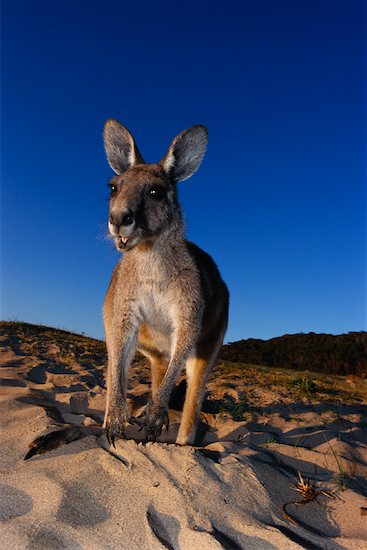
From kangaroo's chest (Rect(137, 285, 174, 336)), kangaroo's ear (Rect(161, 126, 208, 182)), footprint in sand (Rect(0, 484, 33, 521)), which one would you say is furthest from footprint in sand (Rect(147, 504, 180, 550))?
kangaroo's ear (Rect(161, 126, 208, 182))

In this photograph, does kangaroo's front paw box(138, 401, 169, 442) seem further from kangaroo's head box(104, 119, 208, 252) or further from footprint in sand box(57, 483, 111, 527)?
kangaroo's head box(104, 119, 208, 252)

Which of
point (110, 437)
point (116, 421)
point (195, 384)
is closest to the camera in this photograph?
point (110, 437)

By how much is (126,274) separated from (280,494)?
8.00 ft

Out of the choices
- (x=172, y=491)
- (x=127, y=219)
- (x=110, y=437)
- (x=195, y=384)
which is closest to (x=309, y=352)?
(x=195, y=384)

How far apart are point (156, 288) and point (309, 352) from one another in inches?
382

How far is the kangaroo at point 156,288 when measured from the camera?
432 cm

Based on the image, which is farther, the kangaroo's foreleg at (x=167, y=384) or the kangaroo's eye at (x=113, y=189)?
the kangaroo's eye at (x=113, y=189)

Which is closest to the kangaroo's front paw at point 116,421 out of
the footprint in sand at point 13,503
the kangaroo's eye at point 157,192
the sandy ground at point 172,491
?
the sandy ground at point 172,491

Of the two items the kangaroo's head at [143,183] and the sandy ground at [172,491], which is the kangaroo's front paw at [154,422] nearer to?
the sandy ground at [172,491]

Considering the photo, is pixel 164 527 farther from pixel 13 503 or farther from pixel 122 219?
pixel 122 219

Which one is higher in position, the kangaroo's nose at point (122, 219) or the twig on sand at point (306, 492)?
the kangaroo's nose at point (122, 219)

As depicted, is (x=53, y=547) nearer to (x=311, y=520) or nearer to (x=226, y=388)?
(x=311, y=520)

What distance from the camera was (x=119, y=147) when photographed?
5.28m

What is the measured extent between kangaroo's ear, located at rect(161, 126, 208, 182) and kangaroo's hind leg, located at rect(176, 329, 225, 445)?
1857 millimetres
